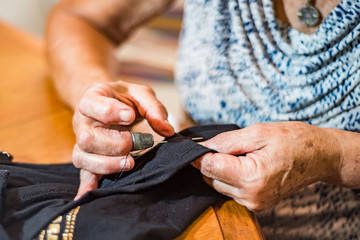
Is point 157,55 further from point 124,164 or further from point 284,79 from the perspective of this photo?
point 124,164

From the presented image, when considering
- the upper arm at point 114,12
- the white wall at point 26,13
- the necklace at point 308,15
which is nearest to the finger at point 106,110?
the necklace at point 308,15

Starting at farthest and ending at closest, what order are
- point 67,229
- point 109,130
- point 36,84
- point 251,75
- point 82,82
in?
point 36,84, point 82,82, point 251,75, point 109,130, point 67,229

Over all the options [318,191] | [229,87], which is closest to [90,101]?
[229,87]

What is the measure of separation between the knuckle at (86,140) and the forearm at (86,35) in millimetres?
311

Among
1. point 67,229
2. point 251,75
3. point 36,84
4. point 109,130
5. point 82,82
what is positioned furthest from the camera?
point 36,84

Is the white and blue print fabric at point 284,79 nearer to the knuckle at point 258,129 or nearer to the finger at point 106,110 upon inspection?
the knuckle at point 258,129

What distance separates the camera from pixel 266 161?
0.52m

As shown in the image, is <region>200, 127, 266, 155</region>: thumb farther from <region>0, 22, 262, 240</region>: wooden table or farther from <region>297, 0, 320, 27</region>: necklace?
<region>297, 0, 320, 27</region>: necklace

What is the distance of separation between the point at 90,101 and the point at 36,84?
0.52m

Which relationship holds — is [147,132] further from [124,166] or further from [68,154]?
[68,154]

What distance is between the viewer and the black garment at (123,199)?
456mm

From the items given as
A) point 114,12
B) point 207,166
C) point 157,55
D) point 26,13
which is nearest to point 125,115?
point 207,166

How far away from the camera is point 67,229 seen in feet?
1.49

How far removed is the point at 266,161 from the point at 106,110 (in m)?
0.25
